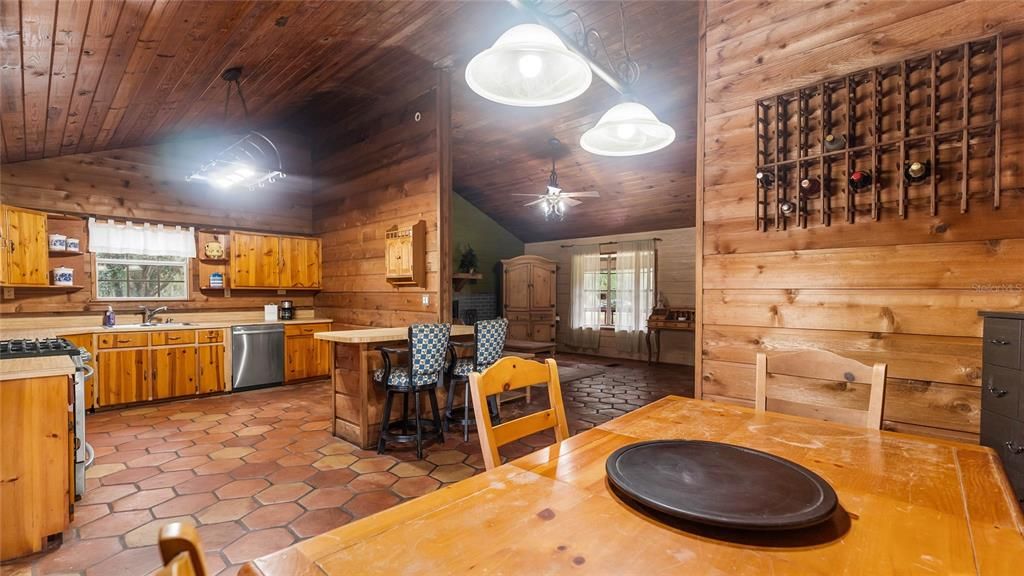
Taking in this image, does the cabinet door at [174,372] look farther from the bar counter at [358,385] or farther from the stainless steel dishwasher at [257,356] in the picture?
the bar counter at [358,385]

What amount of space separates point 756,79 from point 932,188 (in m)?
0.97

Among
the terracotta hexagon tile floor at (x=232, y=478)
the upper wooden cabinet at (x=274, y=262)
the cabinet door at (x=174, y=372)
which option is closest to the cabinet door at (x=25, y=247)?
the cabinet door at (x=174, y=372)

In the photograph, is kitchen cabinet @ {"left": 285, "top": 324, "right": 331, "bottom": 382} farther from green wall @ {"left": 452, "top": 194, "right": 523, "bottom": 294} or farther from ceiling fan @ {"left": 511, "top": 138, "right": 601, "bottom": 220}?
ceiling fan @ {"left": 511, "top": 138, "right": 601, "bottom": 220}

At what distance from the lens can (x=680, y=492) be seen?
90 centimetres

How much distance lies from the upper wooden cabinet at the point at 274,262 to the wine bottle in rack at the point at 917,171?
20.1ft

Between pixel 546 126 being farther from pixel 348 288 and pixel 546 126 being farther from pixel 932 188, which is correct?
pixel 932 188

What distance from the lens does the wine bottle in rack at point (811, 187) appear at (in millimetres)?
2178

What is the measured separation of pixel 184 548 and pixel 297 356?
19.0 feet

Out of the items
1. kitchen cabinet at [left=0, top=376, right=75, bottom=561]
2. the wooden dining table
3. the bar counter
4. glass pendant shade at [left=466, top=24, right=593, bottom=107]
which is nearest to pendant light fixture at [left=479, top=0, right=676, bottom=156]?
glass pendant shade at [left=466, top=24, right=593, bottom=107]

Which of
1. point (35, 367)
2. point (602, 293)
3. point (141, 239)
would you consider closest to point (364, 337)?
point (35, 367)

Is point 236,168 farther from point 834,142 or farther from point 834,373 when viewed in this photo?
point 834,373

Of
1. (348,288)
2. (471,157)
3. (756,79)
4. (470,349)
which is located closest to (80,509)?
(470,349)

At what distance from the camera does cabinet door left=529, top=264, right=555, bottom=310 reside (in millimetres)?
8516

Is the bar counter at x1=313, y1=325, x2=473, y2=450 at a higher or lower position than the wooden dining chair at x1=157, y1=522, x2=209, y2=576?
lower
